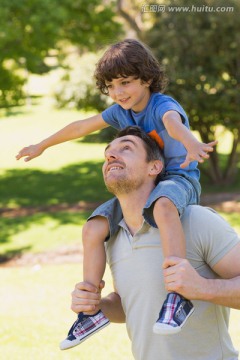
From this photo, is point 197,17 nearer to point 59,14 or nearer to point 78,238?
point 59,14

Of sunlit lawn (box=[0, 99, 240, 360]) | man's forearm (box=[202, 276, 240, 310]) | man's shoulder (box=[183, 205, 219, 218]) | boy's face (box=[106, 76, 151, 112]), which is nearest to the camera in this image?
man's forearm (box=[202, 276, 240, 310])

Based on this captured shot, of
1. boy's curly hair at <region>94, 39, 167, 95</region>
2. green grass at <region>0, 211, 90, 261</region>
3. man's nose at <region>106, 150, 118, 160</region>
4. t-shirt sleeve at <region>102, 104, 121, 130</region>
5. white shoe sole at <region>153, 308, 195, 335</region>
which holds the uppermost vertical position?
boy's curly hair at <region>94, 39, 167, 95</region>

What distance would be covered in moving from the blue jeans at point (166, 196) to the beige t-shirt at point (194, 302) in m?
0.06

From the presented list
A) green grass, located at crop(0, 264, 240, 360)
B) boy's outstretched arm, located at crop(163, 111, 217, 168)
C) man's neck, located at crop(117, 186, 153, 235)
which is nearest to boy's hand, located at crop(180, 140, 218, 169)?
boy's outstretched arm, located at crop(163, 111, 217, 168)

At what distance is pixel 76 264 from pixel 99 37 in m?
5.69

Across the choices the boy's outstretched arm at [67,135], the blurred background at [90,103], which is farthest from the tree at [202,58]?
the boy's outstretched arm at [67,135]

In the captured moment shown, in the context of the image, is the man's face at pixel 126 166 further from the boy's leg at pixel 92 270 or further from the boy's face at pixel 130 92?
the boy's face at pixel 130 92

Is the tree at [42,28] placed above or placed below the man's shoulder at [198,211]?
below

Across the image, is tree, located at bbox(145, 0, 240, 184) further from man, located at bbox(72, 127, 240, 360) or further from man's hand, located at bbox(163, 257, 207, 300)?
man's hand, located at bbox(163, 257, 207, 300)

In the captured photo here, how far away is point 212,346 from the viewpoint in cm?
264

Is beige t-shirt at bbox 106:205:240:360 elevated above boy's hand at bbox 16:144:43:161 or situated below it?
below

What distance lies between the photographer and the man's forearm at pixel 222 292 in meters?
2.42

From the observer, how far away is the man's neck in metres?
2.74

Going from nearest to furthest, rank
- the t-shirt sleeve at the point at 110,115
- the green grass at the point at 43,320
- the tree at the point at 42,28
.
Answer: the t-shirt sleeve at the point at 110,115 → the green grass at the point at 43,320 → the tree at the point at 42,28
